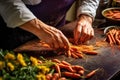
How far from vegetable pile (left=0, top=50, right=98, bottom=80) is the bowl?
0.69m

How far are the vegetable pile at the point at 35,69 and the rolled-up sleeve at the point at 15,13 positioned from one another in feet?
0.65

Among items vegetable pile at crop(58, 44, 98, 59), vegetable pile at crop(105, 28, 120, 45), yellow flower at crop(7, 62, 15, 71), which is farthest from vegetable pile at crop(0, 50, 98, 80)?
vegetable pile at crop(105, 28, 120, 45)

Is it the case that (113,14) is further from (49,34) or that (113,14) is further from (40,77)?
(40,77)

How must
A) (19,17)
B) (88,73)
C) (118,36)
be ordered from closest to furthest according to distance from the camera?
(88,73), (19,17), (118,36)

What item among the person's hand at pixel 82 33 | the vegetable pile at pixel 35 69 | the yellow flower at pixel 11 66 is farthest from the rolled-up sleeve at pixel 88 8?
the yellow flower at pixel 11 66

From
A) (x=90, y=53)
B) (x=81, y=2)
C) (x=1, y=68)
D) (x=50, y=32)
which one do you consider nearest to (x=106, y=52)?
(x=90, y=53)

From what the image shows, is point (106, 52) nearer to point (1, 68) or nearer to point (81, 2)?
point (81, 2)

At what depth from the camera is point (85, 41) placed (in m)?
1.80

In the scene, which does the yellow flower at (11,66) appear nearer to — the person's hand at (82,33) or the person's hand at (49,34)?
the person's hand at (49,34)

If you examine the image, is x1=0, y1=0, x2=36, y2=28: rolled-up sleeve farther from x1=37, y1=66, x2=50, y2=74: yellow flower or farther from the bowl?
the bowl

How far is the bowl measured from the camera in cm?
206

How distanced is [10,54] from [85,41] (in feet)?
1.76

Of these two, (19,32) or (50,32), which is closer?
(50,32)

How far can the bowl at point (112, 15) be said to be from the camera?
2.06 meters
